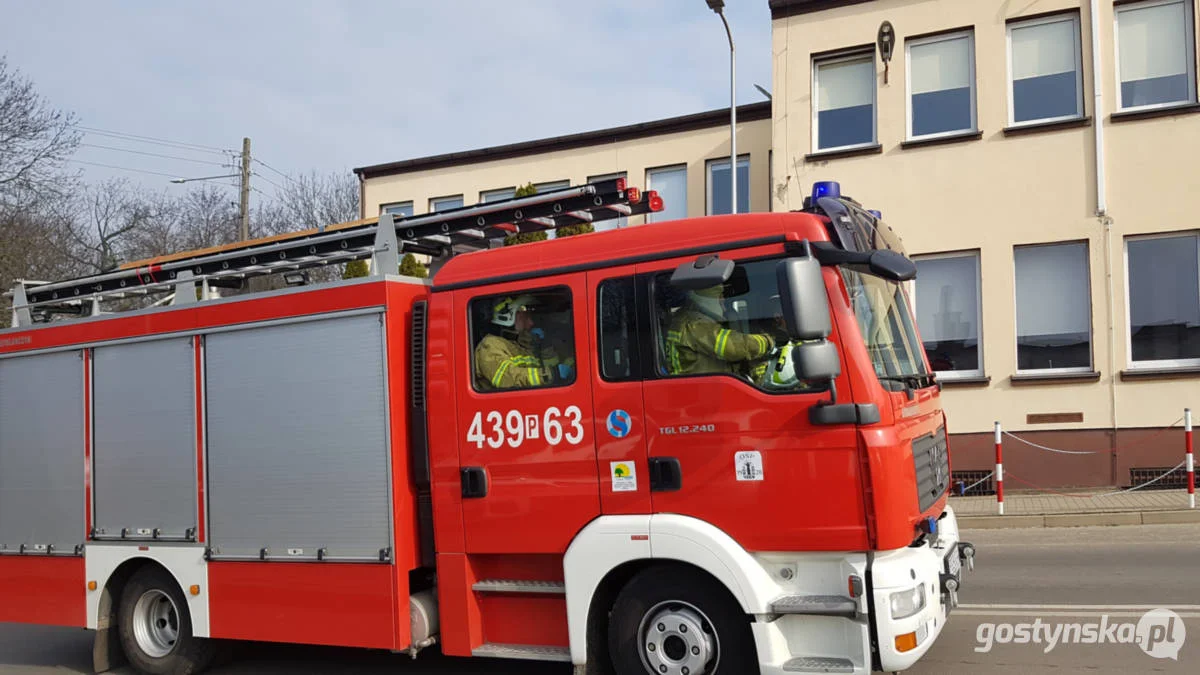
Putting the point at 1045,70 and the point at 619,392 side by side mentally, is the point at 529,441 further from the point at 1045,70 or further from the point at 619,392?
the point at 1045,70

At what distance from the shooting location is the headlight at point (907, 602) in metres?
4.80

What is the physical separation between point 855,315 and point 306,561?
3638 mm

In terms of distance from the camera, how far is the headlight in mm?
4801

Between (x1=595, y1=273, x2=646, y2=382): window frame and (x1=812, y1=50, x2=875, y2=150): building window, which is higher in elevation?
(x1=812, y1=50, x2=875, y2=150): building window

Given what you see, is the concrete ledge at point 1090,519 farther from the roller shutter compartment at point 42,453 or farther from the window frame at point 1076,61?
the roller shutter compartment at point 42,453

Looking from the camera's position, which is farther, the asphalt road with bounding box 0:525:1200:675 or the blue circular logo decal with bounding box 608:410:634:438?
the asphalt road with bounding box 0:525:1200:675

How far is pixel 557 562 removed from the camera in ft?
18.7

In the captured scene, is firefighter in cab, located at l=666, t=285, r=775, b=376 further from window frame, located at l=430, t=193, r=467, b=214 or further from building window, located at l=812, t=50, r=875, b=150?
window frame, located at l=430, t=193, r=467, b=214

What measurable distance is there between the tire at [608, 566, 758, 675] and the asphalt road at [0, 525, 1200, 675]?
1.44 metres

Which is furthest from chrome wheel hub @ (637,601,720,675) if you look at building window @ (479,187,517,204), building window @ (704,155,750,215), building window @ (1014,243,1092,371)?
building window @ (479,187,517,204)

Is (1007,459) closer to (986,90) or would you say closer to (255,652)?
(986,90)

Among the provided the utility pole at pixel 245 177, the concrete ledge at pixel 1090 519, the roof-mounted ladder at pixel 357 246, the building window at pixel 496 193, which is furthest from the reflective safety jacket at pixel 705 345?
the utility pole at pixel 245 177

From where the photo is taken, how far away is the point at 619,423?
5457mm

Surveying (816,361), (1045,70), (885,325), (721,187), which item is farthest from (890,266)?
(721,187)
